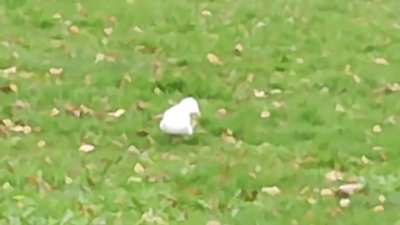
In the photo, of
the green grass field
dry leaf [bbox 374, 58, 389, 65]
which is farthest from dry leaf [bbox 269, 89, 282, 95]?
dry leaf [bbox 374, 58, 389, 65]

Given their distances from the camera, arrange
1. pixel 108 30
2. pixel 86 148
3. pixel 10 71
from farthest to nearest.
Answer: pixel 108 30
pixel 10 71
pixel 86 148

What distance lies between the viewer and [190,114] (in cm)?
→ 705

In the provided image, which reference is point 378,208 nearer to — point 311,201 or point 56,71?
point 311,201

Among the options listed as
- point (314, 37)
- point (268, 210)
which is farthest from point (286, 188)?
point (314, 37)

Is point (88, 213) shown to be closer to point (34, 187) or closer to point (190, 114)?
point (34, 187)

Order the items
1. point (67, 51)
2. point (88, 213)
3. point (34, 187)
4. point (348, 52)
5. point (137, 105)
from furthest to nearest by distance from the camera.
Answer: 1. point (348, 52)
2. point (67, 51)
3. point (137, 105)
4. point (34, 187)
5. point (88, 213)

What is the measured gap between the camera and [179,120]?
6.91 m

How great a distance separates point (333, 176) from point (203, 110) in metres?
1.28

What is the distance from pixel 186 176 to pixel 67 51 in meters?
2.40

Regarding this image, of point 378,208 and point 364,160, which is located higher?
point 378,208

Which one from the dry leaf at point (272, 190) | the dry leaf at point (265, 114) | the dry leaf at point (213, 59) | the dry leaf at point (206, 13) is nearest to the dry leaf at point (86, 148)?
the dry leaf at point (272, 190)

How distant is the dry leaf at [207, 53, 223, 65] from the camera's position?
862 centimetres

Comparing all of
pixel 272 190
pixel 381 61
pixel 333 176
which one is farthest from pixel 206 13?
pixel 272 190

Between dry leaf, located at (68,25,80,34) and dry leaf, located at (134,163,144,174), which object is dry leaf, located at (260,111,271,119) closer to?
dry leaf, located at (134,163,144,174)
